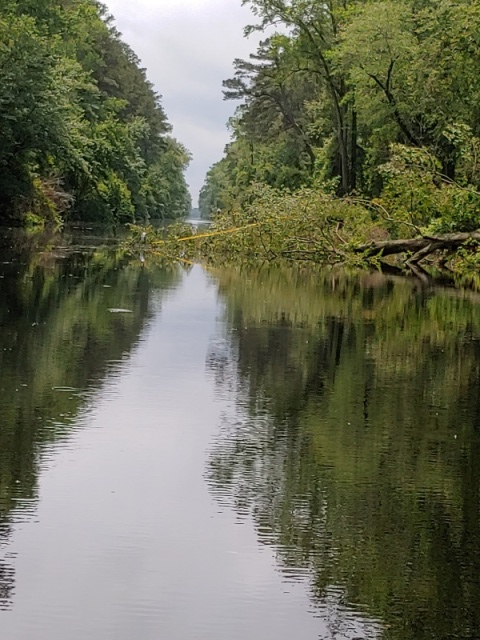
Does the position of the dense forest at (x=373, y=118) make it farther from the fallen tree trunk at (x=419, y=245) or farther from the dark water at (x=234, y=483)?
Answer: the dark water at (x=234, y=483)

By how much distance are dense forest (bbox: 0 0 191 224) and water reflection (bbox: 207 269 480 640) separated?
1121 inches

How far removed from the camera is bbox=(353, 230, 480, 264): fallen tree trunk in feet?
89.8

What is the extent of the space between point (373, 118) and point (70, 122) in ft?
46.9

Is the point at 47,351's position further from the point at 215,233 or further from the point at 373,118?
the point at 373,118

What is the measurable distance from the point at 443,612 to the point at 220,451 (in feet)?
9.47

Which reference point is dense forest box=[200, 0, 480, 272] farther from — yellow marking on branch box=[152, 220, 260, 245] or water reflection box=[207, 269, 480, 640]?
water reflection box=[207, 269, 480, 640]

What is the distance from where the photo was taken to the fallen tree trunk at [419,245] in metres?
27.4

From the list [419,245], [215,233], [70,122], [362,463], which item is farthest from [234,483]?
[70,122]

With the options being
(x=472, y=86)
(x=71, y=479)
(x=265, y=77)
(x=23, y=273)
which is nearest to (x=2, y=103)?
(x=472, y=86)

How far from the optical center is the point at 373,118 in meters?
41.5

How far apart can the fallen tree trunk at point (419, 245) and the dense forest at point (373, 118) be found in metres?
0.09

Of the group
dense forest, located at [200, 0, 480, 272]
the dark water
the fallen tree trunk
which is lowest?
the dark water

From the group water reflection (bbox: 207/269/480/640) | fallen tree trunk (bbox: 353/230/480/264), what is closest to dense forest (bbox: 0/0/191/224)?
fallen tree trunk (bbox: 353/230/480/264)

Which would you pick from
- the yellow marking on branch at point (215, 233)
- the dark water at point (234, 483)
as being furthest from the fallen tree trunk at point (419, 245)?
the dark water at point (234, 483)
